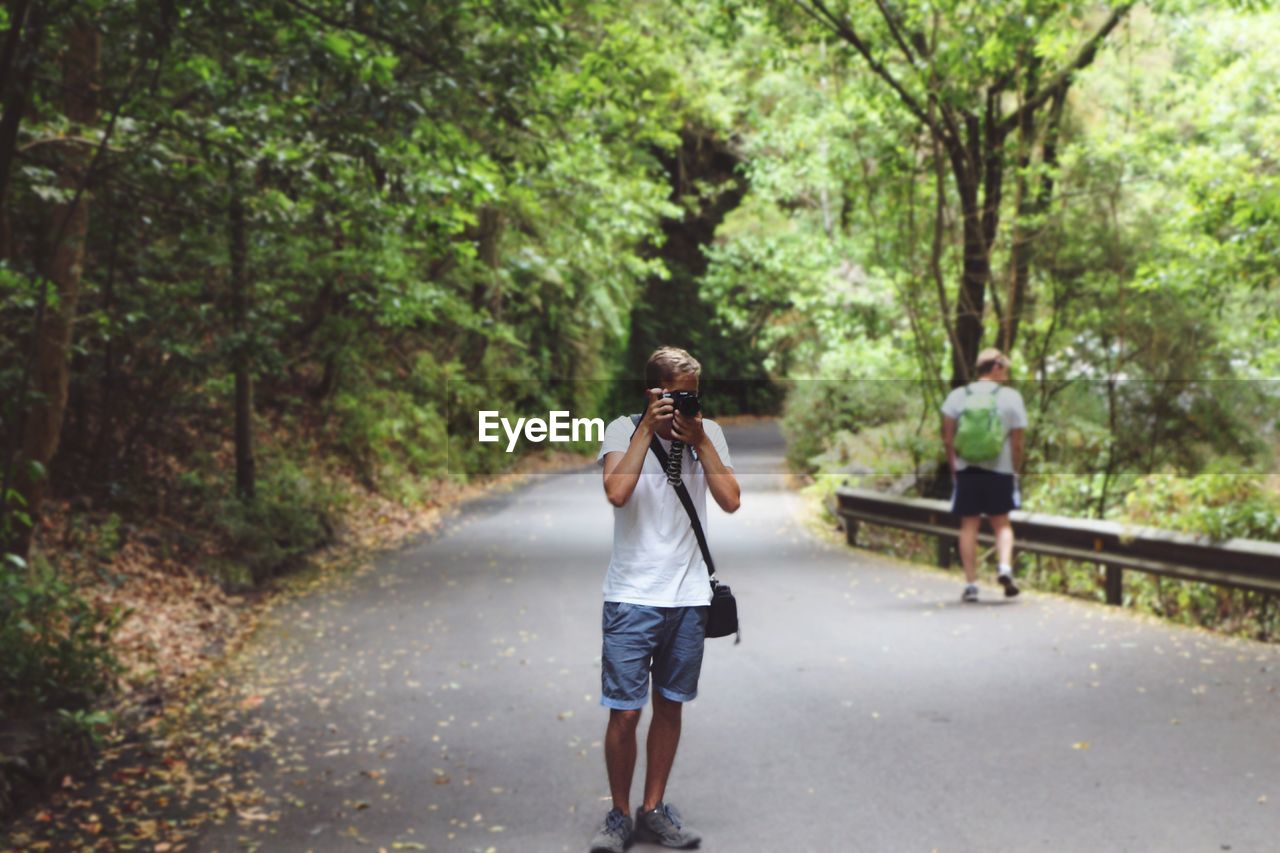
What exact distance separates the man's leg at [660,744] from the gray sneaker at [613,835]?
0.09 m

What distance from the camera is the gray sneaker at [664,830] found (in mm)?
4910

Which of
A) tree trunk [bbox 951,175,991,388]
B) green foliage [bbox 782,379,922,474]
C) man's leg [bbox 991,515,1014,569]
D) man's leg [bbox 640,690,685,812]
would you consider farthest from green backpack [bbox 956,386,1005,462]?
green foliage [bbox 782,379,922,474]

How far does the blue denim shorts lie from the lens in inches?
177

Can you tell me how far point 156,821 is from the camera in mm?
5719

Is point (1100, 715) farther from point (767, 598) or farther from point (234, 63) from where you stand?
point (234, 63)

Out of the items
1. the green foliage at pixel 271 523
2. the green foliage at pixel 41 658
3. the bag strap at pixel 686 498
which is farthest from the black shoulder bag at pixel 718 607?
the green foliage at pixel 271 523

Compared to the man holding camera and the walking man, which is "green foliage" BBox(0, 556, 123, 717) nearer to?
the man holding camera

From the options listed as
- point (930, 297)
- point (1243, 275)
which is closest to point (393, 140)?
point (1243, 275)

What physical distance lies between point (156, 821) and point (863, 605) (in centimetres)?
688

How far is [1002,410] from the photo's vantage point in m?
10.4

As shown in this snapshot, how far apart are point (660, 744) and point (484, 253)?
2171 cm

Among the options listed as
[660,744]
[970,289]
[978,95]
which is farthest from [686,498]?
[978,95]

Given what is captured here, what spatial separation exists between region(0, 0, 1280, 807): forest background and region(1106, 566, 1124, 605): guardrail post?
1.41ft

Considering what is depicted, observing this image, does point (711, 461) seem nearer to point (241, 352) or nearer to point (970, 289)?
point (241, 352)
